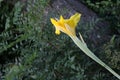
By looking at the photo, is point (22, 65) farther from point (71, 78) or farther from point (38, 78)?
point (71, 78)

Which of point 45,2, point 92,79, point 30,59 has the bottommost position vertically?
point 92,79

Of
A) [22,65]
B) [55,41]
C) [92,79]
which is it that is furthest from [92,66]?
[22,65]

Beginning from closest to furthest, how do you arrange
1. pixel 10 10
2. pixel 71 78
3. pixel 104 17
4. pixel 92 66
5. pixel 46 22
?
pixel 71 78 → pixel 92 66 → pixel 46 22 → pixel 104 17 → pixel 10 10

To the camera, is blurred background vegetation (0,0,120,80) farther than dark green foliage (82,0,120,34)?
No

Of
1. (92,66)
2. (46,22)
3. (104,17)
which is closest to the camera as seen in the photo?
(92,66)

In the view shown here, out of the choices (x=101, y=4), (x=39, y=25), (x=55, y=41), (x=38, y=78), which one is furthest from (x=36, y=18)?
(x=101, y=4)

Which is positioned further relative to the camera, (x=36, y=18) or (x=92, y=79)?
(x=36, y=18)

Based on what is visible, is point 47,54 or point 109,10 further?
point 109,10

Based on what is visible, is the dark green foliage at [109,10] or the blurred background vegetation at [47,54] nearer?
the blurred background vegetation at [47,54]

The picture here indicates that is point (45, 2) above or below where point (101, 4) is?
above

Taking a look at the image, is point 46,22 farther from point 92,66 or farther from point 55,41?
point 92,66
